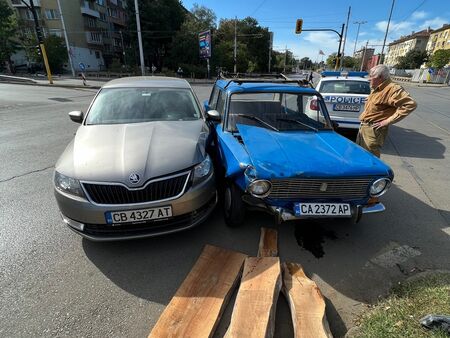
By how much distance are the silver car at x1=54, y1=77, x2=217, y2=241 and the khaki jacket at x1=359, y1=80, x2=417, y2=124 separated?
2.74m

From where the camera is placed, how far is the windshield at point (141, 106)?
390 centimetres

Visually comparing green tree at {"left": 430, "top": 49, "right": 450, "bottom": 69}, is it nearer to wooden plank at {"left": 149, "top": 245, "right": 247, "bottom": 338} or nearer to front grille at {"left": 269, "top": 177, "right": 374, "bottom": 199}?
front grille at {"left": 269, "top": 177, "right": 374, "bottom": 199}

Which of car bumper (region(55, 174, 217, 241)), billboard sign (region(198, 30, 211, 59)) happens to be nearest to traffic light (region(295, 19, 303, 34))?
billboard sign (region(198, 30, 211, 59))

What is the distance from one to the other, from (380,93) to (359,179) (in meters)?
1.99

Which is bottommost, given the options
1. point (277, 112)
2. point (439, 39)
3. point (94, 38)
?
point (277, 112)

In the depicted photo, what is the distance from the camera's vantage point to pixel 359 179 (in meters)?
2.89

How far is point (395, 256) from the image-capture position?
120 inches

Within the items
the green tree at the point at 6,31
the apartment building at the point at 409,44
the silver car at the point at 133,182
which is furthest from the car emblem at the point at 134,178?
the apartment building at the point at 409,44

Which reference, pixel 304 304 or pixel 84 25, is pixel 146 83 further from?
pixel 84 25

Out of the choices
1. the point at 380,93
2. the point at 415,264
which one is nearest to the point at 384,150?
the point at 380,93

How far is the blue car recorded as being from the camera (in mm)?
2801

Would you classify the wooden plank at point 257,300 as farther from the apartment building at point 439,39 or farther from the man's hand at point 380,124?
the apartment building at point 439,39

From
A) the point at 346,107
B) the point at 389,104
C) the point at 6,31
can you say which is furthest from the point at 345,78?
the point at 6,31

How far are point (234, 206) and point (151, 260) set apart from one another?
112 centimetres
